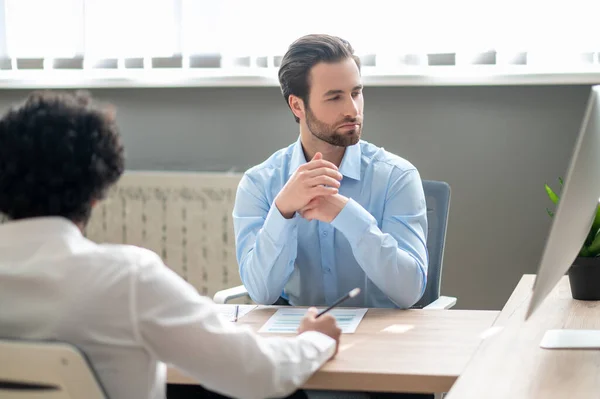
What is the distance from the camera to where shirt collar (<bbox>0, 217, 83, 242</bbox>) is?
46.5 inches

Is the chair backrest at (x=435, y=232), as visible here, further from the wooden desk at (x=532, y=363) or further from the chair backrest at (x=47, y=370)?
the chair backrest at (x=47, y=370)

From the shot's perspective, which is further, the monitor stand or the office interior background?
the office interior background

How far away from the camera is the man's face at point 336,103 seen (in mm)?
2260

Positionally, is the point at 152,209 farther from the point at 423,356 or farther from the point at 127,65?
the point at 423,356

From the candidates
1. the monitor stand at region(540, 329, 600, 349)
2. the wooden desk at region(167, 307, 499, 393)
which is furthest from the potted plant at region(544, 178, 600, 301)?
the monitor stand at region(540, 329, 600, 349)

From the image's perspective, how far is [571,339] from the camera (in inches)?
61.1

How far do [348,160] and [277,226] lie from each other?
317mm

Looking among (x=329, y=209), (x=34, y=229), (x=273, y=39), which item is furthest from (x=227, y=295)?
(x=273, y=39)

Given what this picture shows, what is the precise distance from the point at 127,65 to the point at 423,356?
2.27 metres

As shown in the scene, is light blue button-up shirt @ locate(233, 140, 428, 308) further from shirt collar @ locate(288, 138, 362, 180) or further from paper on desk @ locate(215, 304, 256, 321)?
paper on desk @ locate(215, 304, 256, 321)

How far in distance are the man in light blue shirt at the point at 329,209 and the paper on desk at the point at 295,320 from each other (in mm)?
191

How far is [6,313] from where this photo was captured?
3.78 ft

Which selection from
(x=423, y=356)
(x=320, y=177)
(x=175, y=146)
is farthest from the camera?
(x=175, y=146)

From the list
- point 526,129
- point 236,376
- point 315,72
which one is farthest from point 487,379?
point 526,129
